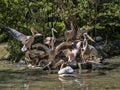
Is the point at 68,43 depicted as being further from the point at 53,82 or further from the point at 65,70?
the point at 53,82

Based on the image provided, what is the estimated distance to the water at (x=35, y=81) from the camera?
16484 mm

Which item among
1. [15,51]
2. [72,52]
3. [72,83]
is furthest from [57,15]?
[72,83]

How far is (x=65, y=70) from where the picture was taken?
19.5 m

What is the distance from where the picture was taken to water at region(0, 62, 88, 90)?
54.1ft

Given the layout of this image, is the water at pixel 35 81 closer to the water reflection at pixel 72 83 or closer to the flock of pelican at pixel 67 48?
the water reflection at pixel 72 83

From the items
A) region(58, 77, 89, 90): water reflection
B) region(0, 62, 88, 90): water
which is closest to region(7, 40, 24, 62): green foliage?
region(0, 62, 88, 90): water

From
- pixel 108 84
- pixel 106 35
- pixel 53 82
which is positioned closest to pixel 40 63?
pixel 53 82

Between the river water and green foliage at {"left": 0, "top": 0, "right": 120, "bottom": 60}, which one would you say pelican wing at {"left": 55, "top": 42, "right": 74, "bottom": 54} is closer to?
the river water

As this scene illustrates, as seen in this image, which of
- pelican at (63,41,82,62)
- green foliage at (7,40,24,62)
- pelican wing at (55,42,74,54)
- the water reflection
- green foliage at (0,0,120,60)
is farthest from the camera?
green foliage at (0,0,120,60)

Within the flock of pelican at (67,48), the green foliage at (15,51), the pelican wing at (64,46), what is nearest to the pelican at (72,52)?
the flock of pelican at (67,48)

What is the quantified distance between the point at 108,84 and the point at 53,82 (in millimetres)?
2241

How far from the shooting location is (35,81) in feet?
59.5

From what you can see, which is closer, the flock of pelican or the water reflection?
the water reflection

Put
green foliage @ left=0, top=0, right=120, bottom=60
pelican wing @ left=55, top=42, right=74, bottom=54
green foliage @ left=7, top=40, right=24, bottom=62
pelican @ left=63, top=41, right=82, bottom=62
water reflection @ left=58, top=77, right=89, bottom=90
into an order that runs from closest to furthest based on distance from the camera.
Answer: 1. water reflection @ left=58, top=77, right=89, bottom=90
2. pelican @ left=63, top=41, right=82, bottom=62
3. pelican wing @ left=55, top=42, right=74, bottom=54
4. green foliage @ left=7, top=40, right=24, bottom=62
5. green foliage @ left=0, top=0, right=120, bottom=60
